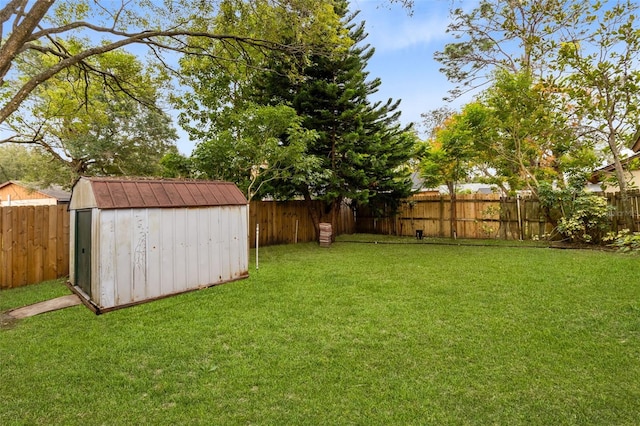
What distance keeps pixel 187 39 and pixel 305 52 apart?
2671mm

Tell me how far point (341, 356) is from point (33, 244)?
19.6 feet

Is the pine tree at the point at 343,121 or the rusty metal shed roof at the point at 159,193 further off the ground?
the pine tree at the point at 343,121

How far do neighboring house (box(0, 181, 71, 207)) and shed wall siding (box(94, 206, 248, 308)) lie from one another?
1673 centimetres

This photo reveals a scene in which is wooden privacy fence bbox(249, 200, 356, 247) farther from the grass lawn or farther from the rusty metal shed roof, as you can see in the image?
the grass lawn

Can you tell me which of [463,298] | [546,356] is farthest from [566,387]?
[463,298]

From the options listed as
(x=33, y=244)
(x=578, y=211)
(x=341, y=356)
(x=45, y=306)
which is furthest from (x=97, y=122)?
(x=578, y=211)

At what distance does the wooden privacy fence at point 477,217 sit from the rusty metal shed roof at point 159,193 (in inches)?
332

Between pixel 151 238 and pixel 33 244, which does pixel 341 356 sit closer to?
pixel 151 238

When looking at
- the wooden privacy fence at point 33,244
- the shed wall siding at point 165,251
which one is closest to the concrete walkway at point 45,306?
the shed wall siding at point 165,251

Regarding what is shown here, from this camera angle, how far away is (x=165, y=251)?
4.81 m

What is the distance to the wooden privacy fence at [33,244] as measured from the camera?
5.32 meters

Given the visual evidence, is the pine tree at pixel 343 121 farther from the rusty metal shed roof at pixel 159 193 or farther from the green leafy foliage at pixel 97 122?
the rusty metal shed roof at pixel 159 193

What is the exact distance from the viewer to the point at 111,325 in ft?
12.0

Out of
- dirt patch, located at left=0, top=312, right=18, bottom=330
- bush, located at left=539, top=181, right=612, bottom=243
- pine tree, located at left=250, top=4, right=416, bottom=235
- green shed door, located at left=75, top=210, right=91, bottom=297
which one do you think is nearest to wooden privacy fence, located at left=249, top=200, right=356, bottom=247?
pine tree, located at left=250, top=4, right=416, bottom=235
